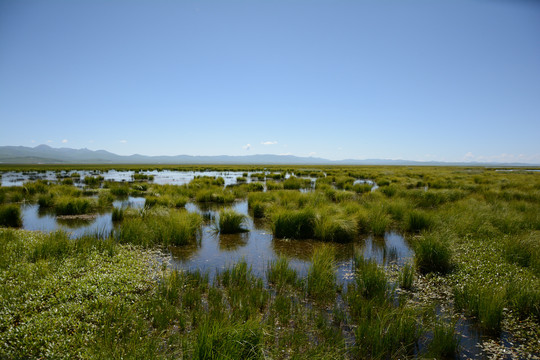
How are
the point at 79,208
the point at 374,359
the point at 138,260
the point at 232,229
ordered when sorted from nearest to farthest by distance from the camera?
the point at 374,359 → the point at 138,260 → the point at 232,229 → the point at 79,208

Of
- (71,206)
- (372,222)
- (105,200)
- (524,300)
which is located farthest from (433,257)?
(105,200)

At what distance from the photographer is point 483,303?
475 cm

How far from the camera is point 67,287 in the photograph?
4879mm

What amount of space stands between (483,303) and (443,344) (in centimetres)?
147

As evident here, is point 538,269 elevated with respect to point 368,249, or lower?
elevated

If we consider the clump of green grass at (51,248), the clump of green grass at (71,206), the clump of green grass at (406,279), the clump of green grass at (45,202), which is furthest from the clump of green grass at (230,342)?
the clump of green grass at (45,202)

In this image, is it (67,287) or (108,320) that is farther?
(67,287)

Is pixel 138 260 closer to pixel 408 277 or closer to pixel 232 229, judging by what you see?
pixel 232 229

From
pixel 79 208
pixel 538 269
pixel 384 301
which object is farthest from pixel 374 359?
pixel 79 208

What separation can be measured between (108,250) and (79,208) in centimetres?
902

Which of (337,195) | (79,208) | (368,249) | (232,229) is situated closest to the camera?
(368,249)

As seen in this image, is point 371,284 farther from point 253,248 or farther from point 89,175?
point 89,175

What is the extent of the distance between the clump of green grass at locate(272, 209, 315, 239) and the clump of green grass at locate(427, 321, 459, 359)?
6.31m

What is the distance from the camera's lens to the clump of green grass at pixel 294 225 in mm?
10336
